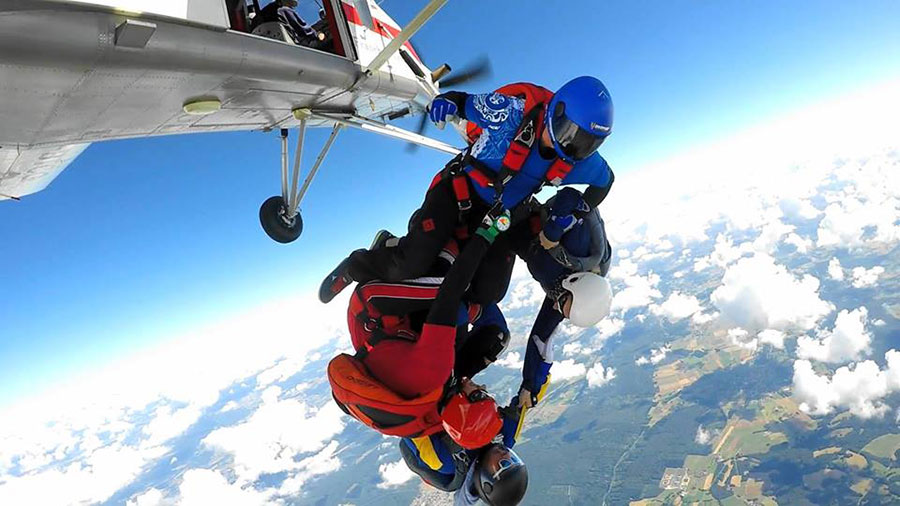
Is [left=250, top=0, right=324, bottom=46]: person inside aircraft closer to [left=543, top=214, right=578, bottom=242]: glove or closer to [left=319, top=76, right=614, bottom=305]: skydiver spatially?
[left=319, top=76, right=614, bottom=305]: skydiver

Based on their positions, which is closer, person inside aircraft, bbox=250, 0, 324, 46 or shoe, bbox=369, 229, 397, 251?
shoe, bbox=369, 229, 397, 251

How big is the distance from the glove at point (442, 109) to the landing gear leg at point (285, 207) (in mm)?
3129

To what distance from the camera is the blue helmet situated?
93.2 inches

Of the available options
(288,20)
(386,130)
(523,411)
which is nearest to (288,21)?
(288,20)

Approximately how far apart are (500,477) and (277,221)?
5276mm

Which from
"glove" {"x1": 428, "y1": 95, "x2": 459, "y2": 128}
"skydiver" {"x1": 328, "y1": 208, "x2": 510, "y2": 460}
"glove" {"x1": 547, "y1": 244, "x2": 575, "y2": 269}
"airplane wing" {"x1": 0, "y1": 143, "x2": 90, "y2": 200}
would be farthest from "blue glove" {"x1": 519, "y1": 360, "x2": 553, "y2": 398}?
"airplane wing" {"x1": 0, "y1": 143, "x2": 90, "y2": 200}

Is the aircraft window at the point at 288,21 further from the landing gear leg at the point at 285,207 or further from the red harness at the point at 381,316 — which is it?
the red harness at the point at 381,316

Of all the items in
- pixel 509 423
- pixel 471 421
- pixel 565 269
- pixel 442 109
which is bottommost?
pixel 509 423

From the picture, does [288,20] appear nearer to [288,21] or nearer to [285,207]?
[288,21]

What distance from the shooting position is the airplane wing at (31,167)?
398 cm

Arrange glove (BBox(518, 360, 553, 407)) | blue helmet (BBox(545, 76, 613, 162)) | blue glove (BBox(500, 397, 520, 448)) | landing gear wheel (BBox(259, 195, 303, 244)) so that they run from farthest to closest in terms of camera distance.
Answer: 1. landing gear wheel (BBox(259, 195, 303, 244))
2. glove (BBox(518, 360, 553, 407))
3. blue glove (BBox(500, 397, 520, 448))
4. blue helmet (BBox(545, 76, 613, 162))

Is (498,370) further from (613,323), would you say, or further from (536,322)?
(536,322)

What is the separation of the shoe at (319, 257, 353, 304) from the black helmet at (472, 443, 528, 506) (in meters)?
1.47

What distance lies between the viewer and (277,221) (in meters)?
→ 6.28
